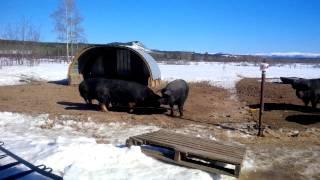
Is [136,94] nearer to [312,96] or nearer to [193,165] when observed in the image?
[312,96]

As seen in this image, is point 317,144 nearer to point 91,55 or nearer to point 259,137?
point 259,137

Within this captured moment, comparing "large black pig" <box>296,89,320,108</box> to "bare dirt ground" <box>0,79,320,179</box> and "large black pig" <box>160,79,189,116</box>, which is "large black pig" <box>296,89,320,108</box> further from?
"large black pig" <box>160,79,189,116</box>

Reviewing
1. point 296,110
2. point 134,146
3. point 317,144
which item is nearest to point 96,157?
point 134,146

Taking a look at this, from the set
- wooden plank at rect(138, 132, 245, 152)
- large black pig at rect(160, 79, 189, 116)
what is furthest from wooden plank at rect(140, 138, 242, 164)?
large black pig at rect(160, 79, 189, 116)

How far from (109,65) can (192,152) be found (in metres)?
15.5

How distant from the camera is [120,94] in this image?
42.9 ft

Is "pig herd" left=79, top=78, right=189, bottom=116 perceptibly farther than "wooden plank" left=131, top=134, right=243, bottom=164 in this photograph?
Yes

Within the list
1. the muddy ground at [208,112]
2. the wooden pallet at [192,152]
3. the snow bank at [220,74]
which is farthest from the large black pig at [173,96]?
the snow bank at [220,74]

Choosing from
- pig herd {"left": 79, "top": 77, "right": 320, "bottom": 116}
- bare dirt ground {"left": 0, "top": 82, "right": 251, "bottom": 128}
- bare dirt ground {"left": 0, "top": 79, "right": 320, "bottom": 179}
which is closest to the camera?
bare dirt ground {"left": 0, "top": 79, "right": 320, "bottom": 179}

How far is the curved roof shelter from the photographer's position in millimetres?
20253

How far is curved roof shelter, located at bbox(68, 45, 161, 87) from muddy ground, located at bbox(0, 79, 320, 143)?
338 cm

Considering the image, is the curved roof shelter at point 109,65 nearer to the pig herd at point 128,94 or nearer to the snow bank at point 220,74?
the snow bank at point 220,74

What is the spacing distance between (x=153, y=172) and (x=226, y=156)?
1313 millimetres

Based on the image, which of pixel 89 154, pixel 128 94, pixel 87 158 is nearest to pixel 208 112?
pixel 128 94
